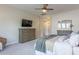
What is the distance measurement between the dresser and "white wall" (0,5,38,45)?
23 centimetres

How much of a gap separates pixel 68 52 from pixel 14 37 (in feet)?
13.6

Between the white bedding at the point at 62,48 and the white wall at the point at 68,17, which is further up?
the white wall at the point at 68,17

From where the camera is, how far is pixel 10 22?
619 centimetres

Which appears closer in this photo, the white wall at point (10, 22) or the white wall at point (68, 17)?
the white wall at point (10, 22)

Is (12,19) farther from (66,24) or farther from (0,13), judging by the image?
(66,24)

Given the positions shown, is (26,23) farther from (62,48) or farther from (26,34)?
(62,48)

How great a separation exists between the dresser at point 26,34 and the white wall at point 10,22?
23 centimetres

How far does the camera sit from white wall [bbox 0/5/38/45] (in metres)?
5.68

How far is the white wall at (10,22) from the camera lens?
5.68 m

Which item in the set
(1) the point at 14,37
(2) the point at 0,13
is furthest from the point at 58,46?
(1) the point at 14,37

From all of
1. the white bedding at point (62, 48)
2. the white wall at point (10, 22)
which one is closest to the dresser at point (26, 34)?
the white wall at point (10, 22)

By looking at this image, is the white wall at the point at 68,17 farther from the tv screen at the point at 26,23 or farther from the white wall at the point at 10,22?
the white wall at the point at 10,22

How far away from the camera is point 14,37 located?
6613 millimetres

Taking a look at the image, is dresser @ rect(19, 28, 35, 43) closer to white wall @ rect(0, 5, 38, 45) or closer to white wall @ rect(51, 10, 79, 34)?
white wall @ rect(0, 5, 38, 45)
